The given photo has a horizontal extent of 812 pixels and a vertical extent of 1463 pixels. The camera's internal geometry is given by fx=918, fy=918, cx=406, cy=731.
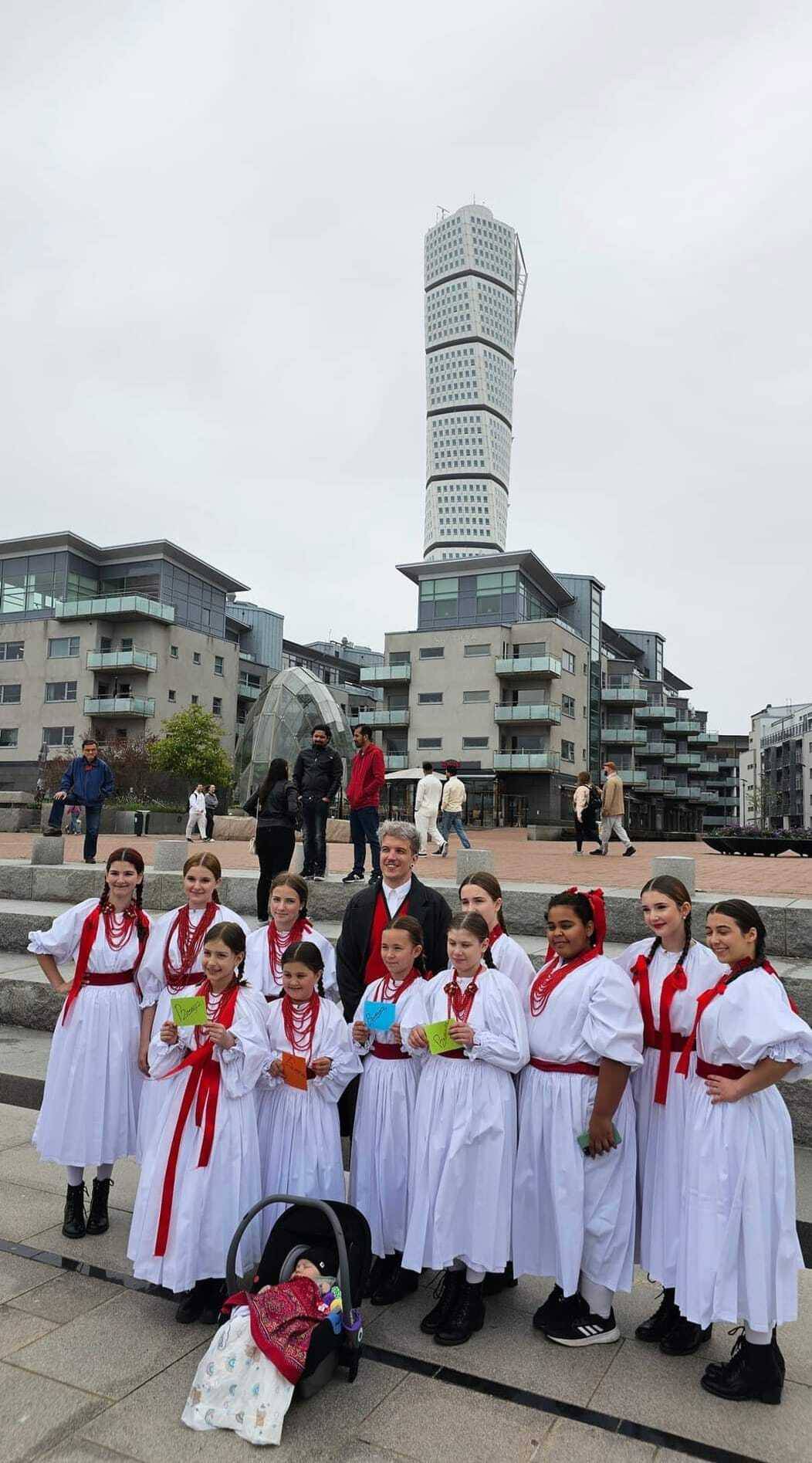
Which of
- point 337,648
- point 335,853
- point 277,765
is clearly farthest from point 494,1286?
point 337,648

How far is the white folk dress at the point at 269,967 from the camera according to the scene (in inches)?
184

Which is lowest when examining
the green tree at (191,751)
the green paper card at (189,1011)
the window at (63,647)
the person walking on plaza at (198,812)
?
the green paper card at (189,1011)

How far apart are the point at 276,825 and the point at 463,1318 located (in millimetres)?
5811

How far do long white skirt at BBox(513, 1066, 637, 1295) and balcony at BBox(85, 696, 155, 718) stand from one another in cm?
5249

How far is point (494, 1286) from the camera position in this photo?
164 inches

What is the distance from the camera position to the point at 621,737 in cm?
6625

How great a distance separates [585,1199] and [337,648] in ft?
269

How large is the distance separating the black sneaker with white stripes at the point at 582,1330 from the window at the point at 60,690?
56.1 m

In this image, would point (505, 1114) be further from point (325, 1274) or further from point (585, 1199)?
point (325, 1274)

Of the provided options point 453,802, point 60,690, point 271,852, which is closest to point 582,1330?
point 271,852

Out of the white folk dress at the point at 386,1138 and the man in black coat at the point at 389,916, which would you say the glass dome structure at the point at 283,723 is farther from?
the white folk dress at the point at 386,1138

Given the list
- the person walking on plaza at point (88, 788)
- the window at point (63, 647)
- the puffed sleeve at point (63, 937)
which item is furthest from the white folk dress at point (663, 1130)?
the window at point (63, 647)

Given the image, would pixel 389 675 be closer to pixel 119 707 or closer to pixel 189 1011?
pixel 119 707

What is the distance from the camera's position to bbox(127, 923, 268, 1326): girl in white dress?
12.4 ft
